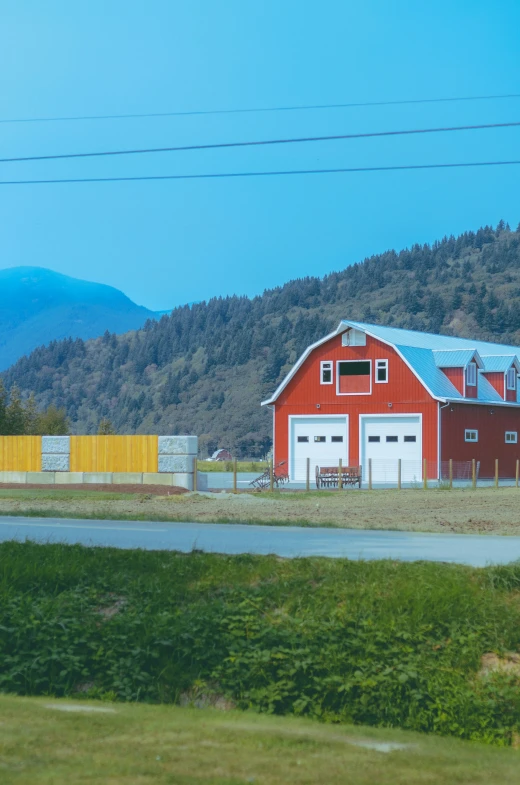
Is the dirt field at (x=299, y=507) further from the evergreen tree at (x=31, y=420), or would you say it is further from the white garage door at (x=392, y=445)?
the evergreen tree at (x=31, y=420)

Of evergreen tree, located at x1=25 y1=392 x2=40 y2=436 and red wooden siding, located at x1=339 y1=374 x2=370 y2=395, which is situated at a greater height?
red wooden siding, located at x1=339 y1=374 x2=370 y2=395

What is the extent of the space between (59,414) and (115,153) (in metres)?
62.2

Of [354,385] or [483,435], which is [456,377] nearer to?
[483,435]

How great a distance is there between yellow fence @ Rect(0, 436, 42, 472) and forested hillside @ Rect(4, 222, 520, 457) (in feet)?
229

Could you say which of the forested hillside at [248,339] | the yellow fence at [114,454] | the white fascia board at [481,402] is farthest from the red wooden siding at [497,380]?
the forested hillside at [248,339]

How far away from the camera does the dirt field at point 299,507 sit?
21.2 meters

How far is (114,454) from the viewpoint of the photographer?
3722 centimetres

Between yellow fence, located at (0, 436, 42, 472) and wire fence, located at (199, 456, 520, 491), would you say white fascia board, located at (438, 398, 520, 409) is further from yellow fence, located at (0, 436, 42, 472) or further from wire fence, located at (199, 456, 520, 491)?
yellow fence, located at (0, 436, 42, 472)

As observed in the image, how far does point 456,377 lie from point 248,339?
8723 cm

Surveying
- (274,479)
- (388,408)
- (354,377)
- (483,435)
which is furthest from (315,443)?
(483,435)

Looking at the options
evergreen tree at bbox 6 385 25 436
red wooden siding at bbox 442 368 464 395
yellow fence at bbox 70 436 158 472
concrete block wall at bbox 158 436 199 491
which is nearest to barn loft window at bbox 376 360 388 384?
red wooden siding at bbox 442 368 464 395

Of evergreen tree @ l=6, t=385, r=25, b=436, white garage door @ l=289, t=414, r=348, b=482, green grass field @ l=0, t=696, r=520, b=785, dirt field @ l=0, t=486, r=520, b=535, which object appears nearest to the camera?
green grass field @ l=0, t=696, r=520, b=785

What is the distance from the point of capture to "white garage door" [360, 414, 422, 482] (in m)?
47.5

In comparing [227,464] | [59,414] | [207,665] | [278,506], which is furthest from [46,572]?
[59,414]
